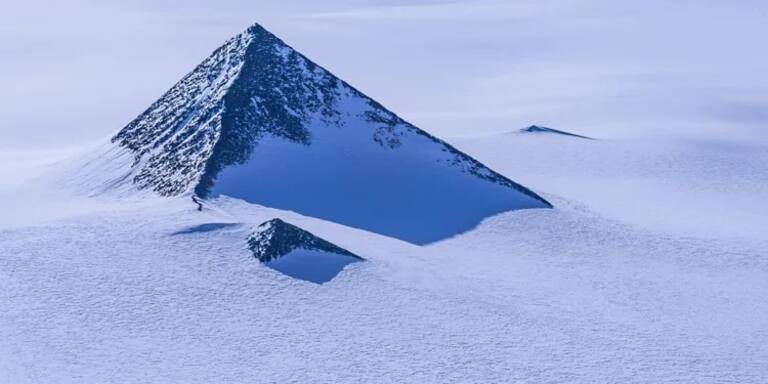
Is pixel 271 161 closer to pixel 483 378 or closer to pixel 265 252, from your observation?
pixel 265 252

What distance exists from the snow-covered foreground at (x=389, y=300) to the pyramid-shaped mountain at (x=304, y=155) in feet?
8.31

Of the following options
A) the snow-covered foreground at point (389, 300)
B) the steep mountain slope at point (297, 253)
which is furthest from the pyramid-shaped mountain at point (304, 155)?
the steep mountain slope at point (297, 253)

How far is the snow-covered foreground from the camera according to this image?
52.9 m

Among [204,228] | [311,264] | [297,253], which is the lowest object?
[311,264]

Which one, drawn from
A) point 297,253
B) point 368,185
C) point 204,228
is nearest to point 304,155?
point 368,185

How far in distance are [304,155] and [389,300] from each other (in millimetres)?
21302

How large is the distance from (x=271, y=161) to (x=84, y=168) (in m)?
17.5

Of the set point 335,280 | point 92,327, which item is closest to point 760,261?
point 335,280

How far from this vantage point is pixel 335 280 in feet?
209

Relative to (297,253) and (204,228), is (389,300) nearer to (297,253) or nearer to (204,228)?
(297,253)

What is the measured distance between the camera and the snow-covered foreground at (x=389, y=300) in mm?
52875

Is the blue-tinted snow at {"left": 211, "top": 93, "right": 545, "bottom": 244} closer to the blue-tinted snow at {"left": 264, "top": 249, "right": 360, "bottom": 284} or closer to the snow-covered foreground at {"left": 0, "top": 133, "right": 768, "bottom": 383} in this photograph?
the snow-covered foreground at {"left": 0, "top": 133, "right": 768, "bottom": 383}

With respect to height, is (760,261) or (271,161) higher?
(271,161)

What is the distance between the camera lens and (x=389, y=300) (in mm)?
61562
